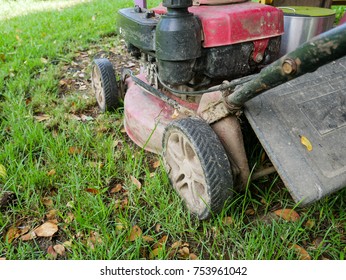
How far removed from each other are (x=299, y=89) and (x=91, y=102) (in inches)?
53.8

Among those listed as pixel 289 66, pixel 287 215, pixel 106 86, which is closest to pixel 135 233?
pixel 287 215

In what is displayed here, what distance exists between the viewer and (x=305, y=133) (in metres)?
1.22

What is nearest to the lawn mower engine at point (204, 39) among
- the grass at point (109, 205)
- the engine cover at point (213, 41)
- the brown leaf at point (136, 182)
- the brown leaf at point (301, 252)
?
the engine cover at point (213, 41)

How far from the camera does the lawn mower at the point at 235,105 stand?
116 cm

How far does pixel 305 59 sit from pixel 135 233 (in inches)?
32.8

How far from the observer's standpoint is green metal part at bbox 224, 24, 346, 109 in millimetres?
786

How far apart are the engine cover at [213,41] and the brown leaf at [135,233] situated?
0.56 meters

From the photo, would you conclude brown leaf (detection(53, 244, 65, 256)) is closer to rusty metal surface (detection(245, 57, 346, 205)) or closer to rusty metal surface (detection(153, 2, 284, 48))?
rusty metal surface (detection(245, 57, 346, 205))

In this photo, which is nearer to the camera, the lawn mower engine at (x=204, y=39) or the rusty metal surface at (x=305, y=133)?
the rusty metal surface at (x=305, y=133)

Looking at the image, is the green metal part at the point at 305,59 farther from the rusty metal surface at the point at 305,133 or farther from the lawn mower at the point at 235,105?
the rusty metal surface at the point at 305,133

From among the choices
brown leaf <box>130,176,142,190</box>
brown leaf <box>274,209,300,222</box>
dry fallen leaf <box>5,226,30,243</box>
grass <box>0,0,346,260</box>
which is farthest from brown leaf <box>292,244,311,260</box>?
dry fallen leaf <box>5,226,30,243</box>

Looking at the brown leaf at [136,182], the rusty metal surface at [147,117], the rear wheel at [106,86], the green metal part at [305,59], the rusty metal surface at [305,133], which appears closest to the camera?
the green metal part at [305,59]

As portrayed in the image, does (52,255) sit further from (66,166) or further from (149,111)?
(149,111)
